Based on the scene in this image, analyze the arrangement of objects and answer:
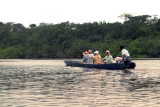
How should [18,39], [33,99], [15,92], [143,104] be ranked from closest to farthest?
[143,104] → [33,99] → [15,92] → [18,39]

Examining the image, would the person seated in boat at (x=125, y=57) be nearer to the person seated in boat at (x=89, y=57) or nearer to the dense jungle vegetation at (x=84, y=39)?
the person seated in boat at (x=89, y=57)

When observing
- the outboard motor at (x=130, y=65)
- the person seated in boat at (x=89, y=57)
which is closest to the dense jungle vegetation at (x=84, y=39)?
the person seated in boat at (x=89, y=57)

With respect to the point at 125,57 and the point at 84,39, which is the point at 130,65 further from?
the point at 84,39

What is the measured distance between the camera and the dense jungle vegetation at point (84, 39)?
8173 centimetres

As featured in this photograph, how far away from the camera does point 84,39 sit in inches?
3748

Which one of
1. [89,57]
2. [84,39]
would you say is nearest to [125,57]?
[89,57]

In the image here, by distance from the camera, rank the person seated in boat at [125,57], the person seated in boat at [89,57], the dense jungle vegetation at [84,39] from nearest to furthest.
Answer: the person seated in boat at [125,57] → the person seated in boat at [89,57] → the dense jungle vegetation at [84,39]

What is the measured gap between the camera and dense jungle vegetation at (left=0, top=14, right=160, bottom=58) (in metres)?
81.7

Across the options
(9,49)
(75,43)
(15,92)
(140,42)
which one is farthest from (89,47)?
(15,92)

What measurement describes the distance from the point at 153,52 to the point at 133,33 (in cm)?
1084

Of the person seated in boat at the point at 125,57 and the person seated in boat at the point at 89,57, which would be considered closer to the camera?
the person seated in boat at the point at 125,57

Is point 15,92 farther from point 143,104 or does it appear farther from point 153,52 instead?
point 153,52

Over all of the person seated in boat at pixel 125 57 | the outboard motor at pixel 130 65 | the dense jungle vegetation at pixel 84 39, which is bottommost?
the outboard motor at pixel 130 65

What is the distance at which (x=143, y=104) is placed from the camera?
1211 cm
